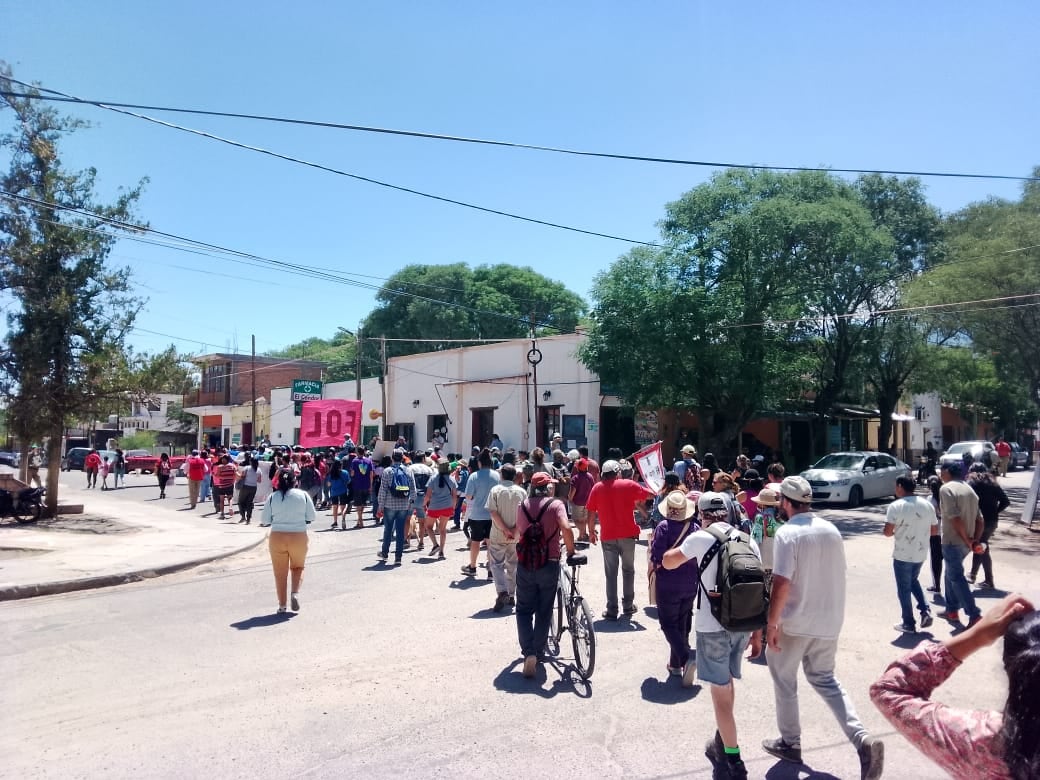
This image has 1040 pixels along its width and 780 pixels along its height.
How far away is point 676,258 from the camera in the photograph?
22938 millimetres

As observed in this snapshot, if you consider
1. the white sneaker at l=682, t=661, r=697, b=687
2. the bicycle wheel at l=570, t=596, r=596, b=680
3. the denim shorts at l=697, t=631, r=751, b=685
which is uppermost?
the denim shorts at l=697, t=631, r=751, b=685

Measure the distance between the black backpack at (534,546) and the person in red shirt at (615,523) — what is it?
70.3 inches

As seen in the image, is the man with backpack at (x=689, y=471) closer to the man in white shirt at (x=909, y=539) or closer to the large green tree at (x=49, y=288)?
the man in white shirt at (x=909, y=539)

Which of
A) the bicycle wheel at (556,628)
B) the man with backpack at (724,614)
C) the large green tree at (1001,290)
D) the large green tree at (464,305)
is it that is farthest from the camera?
the large green tree at (464,305)

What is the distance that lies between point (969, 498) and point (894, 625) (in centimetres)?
164

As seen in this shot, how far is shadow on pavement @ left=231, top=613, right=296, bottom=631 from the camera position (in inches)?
336

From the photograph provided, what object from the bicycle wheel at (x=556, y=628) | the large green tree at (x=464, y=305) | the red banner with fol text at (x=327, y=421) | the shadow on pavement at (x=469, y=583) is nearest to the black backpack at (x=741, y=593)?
the bicycle wheel at (x=556, y=628)

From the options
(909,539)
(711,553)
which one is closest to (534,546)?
(711,553)

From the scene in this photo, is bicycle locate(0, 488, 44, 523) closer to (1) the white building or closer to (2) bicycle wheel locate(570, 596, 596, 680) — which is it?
(2) bicycle wheel locate(570, 596, 596, 680)

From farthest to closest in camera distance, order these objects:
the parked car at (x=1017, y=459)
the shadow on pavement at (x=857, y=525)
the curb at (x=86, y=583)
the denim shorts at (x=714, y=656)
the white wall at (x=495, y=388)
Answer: the parked car at (x=1017, y=459) → the white wall at (x=495, y=388) → the shadow on pavement at (x=857, y=525) → the curb at (x=86, y=583) → the denim shorts at (x=714, y=656)

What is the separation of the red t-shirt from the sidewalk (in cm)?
770

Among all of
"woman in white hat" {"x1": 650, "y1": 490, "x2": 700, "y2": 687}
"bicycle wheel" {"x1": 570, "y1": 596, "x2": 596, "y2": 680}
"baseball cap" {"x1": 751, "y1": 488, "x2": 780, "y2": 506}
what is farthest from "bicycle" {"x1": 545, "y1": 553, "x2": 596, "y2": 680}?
"baseball cap" {"x1": 751, "y1": 488, "x2": 780, "y2": 506}

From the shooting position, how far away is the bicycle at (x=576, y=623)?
20.8 feet

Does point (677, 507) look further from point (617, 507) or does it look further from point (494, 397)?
point (494, 397)
